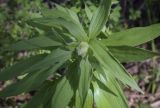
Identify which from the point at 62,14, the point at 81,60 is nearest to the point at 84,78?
the point at 81,60

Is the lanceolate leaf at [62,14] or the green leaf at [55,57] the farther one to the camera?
the lanceolate leaf at [62,14]

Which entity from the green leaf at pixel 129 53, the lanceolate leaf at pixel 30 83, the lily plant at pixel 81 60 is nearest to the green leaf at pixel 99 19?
the lily plant at pixel 81 60

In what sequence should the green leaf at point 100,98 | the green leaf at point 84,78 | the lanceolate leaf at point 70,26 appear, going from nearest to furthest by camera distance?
the green leaf at point 84,78 < the lanceolate leaf at point 70,26 < the green leaf at point 100,98

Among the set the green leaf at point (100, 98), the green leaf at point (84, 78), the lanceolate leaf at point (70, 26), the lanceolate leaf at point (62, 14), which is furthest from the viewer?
the lanceolate leaf at point (62, 14)

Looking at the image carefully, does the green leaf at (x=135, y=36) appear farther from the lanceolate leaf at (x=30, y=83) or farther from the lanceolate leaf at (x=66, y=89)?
the lanceolate leaf at (x=30, y=83)

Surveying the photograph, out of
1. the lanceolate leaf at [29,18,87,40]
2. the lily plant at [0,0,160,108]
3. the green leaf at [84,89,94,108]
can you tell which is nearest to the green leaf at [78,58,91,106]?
the lily plant at [0,0,160,108]

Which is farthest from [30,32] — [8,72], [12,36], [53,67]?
[53,67]

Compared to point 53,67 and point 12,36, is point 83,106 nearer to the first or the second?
point 53,67

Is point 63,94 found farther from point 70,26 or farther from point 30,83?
point 70,26
